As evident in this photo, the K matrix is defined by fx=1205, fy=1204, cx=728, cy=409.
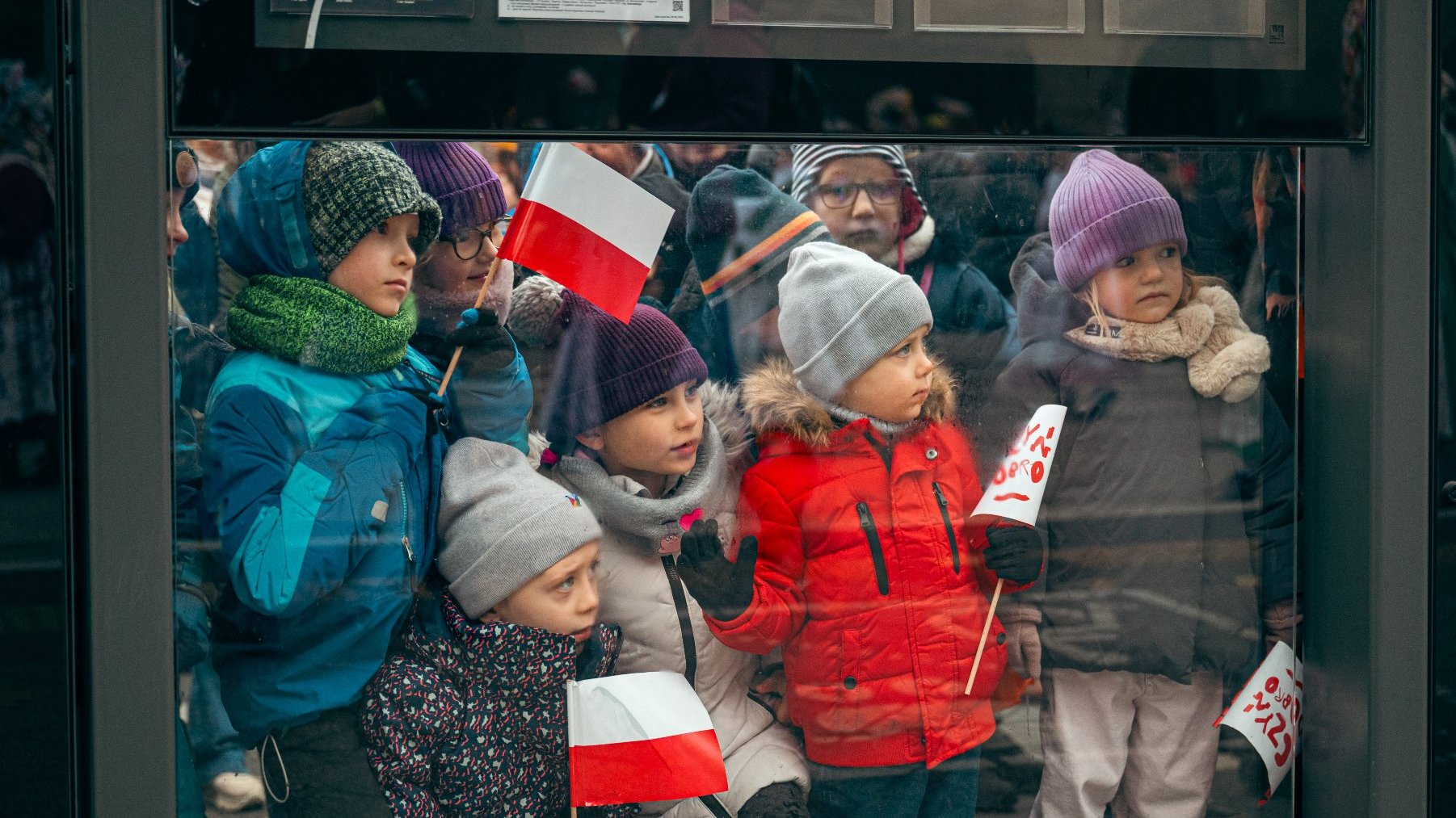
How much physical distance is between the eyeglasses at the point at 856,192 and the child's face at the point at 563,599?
2.65ft

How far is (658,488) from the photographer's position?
2363 mm

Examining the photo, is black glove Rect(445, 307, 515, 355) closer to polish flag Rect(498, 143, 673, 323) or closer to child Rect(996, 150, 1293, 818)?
polish flag Rect(498, 143, 673, 323)

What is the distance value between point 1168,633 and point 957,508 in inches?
20.9

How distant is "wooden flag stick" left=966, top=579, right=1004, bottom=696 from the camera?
245cm

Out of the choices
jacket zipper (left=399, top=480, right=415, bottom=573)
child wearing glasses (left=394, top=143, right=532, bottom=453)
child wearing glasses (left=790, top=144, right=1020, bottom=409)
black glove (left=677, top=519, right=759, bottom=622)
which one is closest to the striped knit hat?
child wearing glasses (left=790, top=144, right=1020, bottom=409)

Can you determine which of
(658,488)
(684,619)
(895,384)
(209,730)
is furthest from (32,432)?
(895,384)

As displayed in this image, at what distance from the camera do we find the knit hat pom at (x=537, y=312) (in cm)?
227

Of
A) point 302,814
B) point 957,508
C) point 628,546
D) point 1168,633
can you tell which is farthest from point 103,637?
point 1168,633

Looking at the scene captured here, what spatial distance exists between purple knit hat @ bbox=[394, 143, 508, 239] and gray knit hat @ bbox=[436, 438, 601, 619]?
0.41 m

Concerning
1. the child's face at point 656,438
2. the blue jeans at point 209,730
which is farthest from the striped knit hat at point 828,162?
the blue jeans at point 209,730

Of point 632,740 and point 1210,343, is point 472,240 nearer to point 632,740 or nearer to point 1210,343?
point 632,740

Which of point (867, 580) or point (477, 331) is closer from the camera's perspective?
point (477, 331)

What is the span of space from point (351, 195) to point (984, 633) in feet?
4.91

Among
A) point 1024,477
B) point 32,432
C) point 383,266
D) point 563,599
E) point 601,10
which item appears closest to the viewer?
point 32,432
